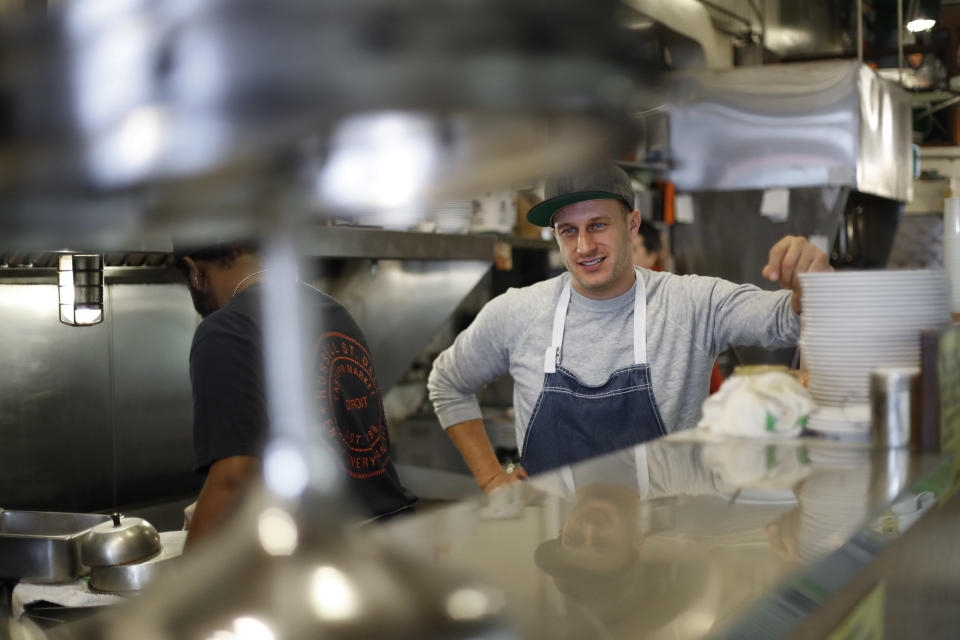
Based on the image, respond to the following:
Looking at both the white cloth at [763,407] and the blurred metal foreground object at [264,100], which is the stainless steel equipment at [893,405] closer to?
the white cloth at [763,407]

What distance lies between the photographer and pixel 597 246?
8.27 ft

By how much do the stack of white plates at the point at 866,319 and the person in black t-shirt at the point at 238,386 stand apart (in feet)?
2.65

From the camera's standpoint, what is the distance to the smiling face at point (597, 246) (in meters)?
2.52

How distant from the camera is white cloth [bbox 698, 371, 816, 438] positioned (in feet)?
4.83

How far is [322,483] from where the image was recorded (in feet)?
1.59

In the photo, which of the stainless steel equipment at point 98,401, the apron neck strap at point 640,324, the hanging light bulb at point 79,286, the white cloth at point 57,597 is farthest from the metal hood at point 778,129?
the white cloth at point 57,597

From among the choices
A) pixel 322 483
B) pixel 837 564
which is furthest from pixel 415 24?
pixel 837 564

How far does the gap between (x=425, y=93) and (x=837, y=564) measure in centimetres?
82

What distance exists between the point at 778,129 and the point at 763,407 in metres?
4.24

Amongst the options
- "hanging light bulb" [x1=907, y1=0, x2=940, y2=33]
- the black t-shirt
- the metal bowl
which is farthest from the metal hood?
the metal bowl

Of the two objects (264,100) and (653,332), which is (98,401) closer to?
(653,332)

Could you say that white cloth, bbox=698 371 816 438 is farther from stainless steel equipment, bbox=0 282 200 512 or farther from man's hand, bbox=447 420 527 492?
stainless steel equipment, bbox=0 282 200 512

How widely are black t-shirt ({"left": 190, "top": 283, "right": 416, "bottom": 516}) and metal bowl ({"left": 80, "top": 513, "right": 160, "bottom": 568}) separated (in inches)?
10.1

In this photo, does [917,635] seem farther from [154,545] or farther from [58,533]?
[58,533]
